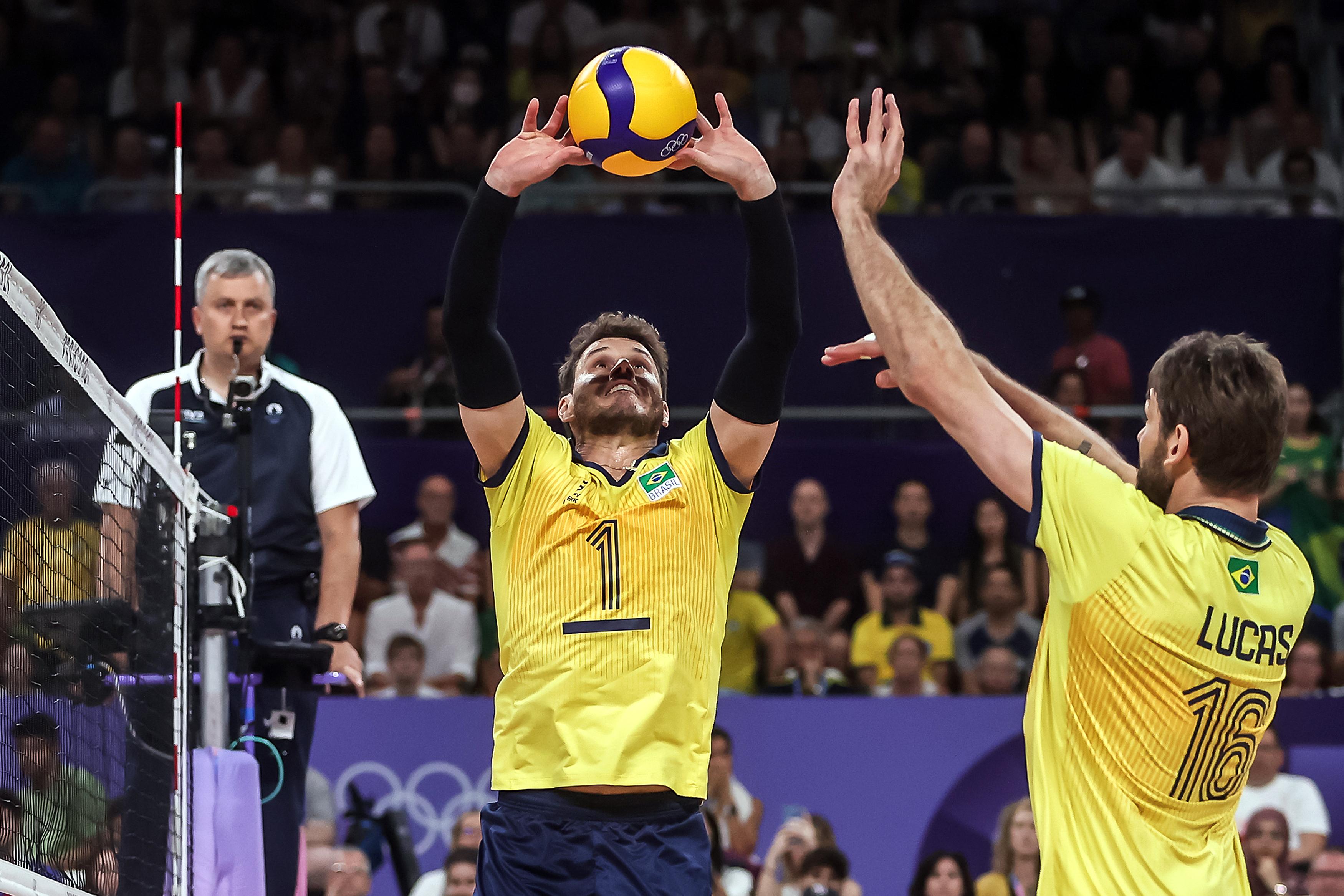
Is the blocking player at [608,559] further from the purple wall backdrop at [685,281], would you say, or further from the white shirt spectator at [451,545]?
the purple wall backdrop at [685,281]

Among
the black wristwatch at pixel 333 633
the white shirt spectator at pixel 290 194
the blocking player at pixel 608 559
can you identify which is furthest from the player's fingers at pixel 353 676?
the white shirt spectator at pixel 290 194

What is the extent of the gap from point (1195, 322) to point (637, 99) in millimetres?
8966

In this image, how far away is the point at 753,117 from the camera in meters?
14.5

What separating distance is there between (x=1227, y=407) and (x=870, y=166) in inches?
39.7

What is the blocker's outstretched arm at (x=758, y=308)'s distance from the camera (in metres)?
4.93

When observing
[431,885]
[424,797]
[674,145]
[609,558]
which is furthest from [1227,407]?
[424,797]

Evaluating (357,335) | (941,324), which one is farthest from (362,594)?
(941,324)

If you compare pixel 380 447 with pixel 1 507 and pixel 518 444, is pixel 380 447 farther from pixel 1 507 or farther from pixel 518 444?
pixel 518 444

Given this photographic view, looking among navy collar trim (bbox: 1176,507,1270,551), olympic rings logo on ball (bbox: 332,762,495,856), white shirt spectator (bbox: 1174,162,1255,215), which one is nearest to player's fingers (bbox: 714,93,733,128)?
navy collar trim (bbox: 1176,507,1270,551)

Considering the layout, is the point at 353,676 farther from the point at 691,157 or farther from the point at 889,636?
the point at 889,636

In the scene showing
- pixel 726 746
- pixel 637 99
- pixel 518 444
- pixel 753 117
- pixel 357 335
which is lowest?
pixel 726 746

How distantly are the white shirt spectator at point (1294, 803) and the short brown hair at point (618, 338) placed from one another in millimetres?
6139

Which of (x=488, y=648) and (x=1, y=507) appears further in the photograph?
(x=488, y=648)

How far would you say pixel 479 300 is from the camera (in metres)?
4.87
